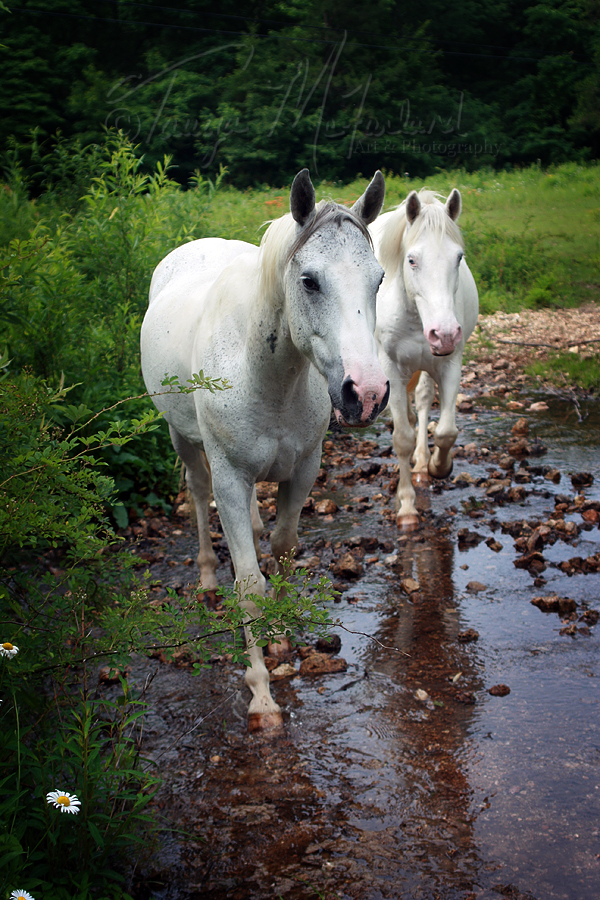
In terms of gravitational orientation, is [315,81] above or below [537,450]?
above

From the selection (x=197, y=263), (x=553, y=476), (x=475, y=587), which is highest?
(x=197, y=263)

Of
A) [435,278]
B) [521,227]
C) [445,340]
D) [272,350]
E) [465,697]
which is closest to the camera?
[272,350]

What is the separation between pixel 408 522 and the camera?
4.90 metres

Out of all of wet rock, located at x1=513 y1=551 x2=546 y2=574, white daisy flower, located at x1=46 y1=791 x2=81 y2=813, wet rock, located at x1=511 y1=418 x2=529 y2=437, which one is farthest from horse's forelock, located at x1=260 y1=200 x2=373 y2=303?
wet rock, located at x1=511 y1=418 x2=529 y2=437

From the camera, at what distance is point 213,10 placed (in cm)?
2733

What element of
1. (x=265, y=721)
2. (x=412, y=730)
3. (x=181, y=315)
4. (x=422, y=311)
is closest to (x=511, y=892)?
(x=412, y=730)

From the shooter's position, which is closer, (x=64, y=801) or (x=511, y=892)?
(x=64, y=801)

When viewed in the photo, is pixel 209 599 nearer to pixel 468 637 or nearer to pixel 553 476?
pixel 468 637

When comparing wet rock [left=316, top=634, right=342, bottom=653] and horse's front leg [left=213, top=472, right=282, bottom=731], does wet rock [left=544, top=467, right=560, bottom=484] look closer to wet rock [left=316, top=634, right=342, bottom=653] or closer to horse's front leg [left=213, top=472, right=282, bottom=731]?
wet rock [left=316, top=634, right=342, bottom=653]

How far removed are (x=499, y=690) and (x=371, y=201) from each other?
2087mm

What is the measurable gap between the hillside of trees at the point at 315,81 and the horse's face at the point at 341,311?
22033 millimetres

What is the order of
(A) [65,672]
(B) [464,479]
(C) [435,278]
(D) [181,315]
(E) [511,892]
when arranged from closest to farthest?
(E) [511,892]
(A) [65,672]
(D) [181,315]
(C) [435,278]
(B) [464,479]

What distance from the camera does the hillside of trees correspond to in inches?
902

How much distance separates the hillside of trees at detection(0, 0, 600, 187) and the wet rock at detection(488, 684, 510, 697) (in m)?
22.4
